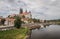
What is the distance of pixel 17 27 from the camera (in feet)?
51.5

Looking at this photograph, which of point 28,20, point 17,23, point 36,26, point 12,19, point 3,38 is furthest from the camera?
point 36,26

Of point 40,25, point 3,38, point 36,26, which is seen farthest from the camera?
point 40,25

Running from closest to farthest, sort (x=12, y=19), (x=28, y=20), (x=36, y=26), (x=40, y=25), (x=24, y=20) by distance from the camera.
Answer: (x=12, y=19) → (x=24, y=20) → (x=28, y=20) → (x=36, y=26) → (x=40, y=25)

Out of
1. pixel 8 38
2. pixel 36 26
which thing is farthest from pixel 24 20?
pixel 8 38

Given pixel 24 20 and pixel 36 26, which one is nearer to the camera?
pixel 24 20

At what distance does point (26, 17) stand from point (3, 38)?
10895 mm

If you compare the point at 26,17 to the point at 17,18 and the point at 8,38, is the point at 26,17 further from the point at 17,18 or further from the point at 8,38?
the point at 8,38

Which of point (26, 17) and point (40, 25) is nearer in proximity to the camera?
point (26, 17)

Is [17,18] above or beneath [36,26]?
above

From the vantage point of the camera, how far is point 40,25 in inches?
972

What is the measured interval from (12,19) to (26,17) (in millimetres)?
3171

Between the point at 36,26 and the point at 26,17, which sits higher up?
the point at 26,17

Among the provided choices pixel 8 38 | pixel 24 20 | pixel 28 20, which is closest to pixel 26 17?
pixel 28 20

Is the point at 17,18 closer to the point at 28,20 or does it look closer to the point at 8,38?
the point at 28,20
